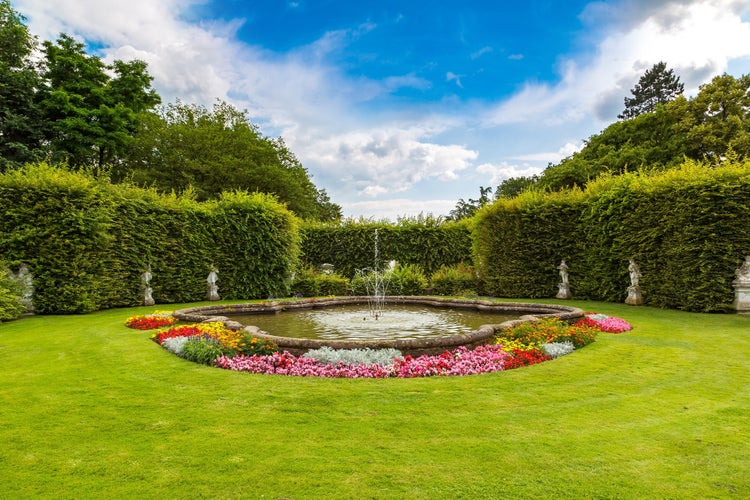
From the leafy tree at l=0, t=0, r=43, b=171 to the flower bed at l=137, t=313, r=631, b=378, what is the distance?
21.3 m

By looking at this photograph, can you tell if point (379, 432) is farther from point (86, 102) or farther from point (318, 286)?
point (86, 102)

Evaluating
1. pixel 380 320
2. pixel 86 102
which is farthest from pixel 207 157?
pixel 380 320

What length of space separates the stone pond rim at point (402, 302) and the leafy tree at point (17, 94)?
56.5ft

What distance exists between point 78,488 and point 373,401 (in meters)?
2.38

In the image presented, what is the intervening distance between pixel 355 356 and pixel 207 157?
29142 mm

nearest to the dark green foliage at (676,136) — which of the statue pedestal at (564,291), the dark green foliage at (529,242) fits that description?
the dark green foliage at (529,242)

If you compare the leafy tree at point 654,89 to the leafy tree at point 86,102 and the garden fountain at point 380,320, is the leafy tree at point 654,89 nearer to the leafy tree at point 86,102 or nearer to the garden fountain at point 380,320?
the garden fountain at point 380,320

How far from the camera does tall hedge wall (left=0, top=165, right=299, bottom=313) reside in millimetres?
10664

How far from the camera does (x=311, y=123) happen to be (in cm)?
1491

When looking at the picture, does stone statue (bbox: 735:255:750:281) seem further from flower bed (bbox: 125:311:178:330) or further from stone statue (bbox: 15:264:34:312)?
stone statue (bbox: 15:264:34:312)

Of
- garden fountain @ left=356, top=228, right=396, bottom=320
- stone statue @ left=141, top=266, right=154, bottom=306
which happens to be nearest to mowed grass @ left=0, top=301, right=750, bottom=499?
stone statue @ left=141, top=266, right=154, bottom=306

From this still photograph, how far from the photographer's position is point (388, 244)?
20094 millimetres

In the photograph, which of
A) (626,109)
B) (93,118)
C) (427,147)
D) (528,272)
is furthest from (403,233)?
(626,109)

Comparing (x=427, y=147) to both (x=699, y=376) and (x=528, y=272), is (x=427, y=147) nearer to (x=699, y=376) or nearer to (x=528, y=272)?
(x=528, y=272)
